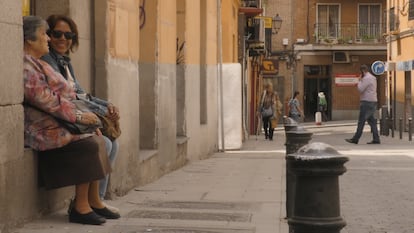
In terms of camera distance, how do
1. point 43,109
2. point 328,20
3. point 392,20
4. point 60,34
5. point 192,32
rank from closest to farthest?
1. point 43,109
2. point 60,34
3. point 192,32
4. point 392,20
5. point 328,20

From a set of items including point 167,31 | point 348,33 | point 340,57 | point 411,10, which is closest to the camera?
point 167,31

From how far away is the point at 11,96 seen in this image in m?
6.39

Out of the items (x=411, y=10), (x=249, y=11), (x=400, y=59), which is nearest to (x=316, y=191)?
(x=249, y=11)

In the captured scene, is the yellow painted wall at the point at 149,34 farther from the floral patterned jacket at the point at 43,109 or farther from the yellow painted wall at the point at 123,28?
the floral patterned jacket at the point at 43,109

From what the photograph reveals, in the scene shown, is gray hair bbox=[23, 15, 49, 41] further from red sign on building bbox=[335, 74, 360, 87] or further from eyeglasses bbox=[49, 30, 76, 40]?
red sign on building bbox=[335, 74, 360, 87]

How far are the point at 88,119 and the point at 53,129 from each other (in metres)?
0.30

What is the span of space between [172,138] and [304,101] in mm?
39981

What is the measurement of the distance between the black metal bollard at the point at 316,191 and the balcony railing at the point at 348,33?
156 feet

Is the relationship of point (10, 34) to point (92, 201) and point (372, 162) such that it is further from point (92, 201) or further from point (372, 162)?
point (372, 162)

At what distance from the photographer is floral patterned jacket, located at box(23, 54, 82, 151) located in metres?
6.75

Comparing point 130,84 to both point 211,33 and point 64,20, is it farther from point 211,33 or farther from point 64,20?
point 211,33

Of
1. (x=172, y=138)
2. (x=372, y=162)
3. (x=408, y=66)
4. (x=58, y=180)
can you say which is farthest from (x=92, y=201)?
(x=408, y=66)

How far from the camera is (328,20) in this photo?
51.7 meters

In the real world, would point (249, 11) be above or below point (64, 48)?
above
